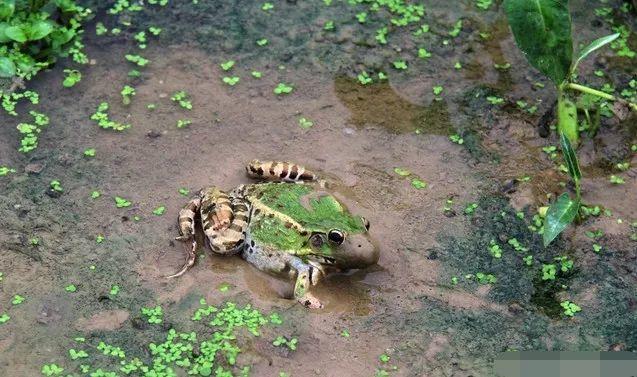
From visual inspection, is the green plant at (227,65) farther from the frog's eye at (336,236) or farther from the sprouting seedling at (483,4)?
the sprouting seedling at (483,4)

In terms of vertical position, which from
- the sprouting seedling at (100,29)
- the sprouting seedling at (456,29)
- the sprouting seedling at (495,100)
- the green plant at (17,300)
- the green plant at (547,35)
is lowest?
the green plant at (17,300)

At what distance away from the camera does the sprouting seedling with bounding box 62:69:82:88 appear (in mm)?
7383

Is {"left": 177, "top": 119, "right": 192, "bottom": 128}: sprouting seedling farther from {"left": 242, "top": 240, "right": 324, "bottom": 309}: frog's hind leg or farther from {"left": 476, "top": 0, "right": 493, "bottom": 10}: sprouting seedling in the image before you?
{"left": 476, "top": 0, "right": 493, "bottom": 10}: sprouting seedling

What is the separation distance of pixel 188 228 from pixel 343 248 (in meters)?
1.12

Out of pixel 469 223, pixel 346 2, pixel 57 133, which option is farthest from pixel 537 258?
pixel 57 133

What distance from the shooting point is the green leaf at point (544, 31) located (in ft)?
21.4

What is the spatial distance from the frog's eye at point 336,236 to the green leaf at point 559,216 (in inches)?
54.0

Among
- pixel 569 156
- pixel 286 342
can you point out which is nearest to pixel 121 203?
pixel 286 342

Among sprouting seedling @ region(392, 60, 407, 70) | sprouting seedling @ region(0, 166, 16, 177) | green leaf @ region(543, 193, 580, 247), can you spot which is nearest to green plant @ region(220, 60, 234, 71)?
sprouting seedling @ region(392, 60, 407, 70)

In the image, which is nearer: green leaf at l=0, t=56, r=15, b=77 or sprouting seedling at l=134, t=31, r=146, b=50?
green leaf at l=0, t=56, r=15, b=77

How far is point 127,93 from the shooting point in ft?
24.2

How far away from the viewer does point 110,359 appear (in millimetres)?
5332

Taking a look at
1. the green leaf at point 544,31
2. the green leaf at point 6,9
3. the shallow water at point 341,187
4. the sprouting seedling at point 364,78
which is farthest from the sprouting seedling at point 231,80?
the green leaf at point 544,31

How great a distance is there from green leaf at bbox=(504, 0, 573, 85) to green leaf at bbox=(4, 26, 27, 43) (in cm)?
389
